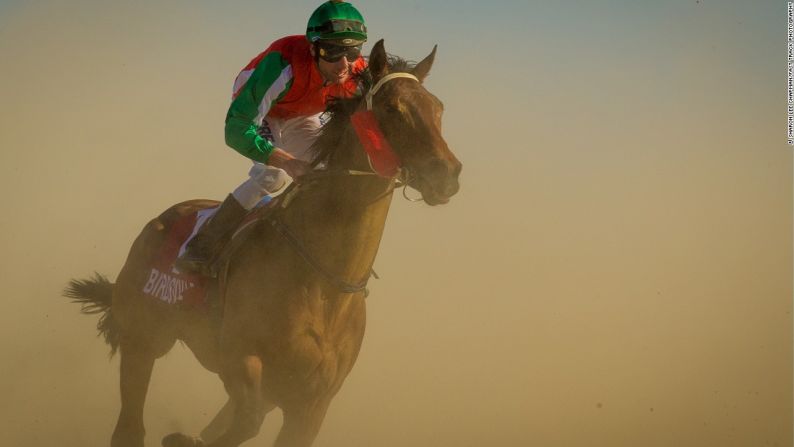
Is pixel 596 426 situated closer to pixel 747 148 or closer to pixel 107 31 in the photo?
pixel 747 148

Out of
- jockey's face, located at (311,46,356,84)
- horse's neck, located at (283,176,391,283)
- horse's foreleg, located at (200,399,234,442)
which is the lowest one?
horse's foreleg, located at (200,399,234,442)

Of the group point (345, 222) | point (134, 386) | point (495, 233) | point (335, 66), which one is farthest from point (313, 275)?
point (495, 233)

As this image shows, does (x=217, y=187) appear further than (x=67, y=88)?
No

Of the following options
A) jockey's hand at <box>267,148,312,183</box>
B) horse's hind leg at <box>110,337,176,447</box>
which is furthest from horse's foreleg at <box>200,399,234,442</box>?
jockey's hand at <box>267,148,312,183</box>

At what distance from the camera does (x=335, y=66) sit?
198 inches

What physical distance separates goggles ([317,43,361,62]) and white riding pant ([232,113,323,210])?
0.50 m

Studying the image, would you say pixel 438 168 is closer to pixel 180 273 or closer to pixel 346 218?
Result: pixel 346 218

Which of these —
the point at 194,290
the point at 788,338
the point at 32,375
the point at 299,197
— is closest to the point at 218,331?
the point at 194,290

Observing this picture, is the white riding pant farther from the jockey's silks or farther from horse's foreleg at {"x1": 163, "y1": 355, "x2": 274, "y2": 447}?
horse's foreleg at {"x1": 163, "y1": 355, "x2": 274, "y2": 447}

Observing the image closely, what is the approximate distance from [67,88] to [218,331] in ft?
Answer: 38.8

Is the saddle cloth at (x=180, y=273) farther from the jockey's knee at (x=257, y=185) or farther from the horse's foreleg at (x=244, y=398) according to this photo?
the horse's foreleg at (x=244, y=398)

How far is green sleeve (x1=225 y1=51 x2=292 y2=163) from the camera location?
4859 mm

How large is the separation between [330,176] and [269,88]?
0.57m

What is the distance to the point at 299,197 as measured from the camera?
5.04m
